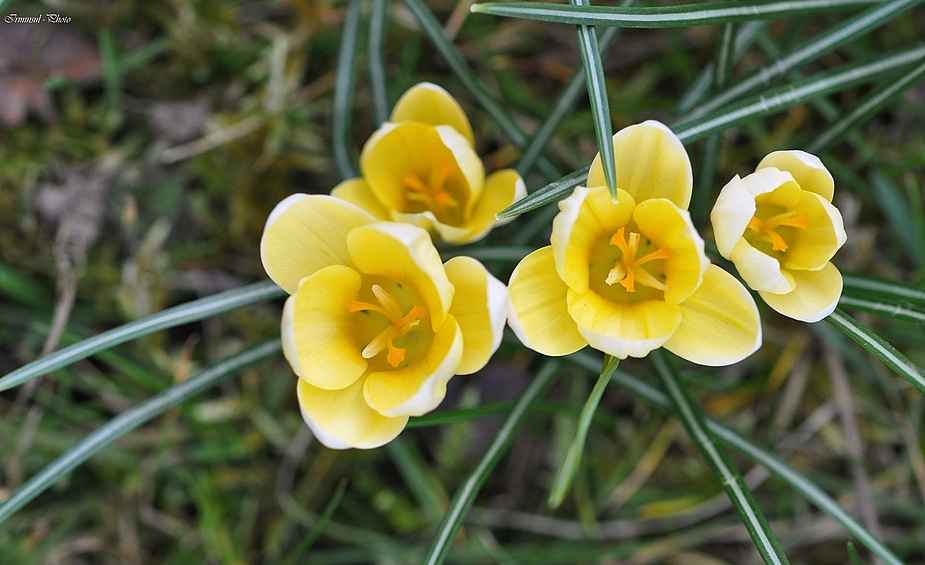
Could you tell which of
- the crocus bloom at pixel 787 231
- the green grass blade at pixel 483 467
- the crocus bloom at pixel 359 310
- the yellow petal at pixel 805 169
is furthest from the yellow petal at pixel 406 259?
the yellow petal at pixel 805 169

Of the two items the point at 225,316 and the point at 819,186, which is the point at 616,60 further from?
the point at 225,316

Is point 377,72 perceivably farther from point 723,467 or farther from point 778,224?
point 723,467

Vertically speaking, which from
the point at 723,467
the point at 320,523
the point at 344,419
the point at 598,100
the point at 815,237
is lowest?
the point at 320,523

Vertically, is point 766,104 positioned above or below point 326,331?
above

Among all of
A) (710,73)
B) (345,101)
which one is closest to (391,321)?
(345,101)

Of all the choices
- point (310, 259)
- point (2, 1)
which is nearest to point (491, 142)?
point (310, 259)

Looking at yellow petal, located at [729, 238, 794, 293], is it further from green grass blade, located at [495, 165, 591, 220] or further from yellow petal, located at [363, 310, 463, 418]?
yellow petal, located at [363, 310, 463, 418]
